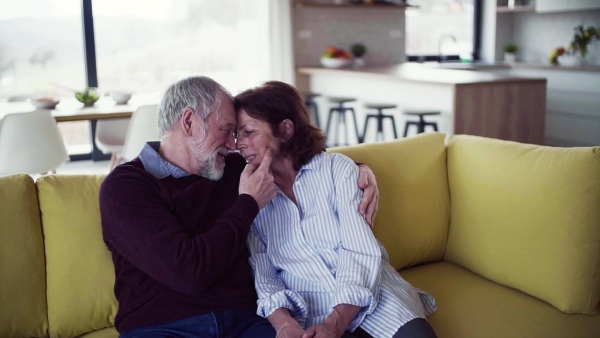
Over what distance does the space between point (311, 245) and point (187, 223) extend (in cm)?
36

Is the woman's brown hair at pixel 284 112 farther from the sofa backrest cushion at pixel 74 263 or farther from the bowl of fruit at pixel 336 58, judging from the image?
the bowl of fruit at pixel 336 58

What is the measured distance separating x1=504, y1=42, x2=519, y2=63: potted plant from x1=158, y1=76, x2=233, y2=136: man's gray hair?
6.34m

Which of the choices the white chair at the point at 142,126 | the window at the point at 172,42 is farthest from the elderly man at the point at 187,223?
the window at the point at 172,42

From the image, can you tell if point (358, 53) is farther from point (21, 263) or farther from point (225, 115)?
point (21, 263)

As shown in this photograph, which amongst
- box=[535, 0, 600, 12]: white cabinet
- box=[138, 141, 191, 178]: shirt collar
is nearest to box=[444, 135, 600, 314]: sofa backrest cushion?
box=[138, 141, 191, 178]: shirt collar

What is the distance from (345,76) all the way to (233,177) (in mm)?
4606

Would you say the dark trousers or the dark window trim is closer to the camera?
the dark trousers

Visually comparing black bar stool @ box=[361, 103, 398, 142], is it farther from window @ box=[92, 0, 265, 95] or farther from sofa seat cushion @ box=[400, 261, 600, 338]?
sofa seat cushion @ box=[400, 261, 600, 338]

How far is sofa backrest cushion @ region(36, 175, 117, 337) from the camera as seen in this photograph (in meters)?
1.89

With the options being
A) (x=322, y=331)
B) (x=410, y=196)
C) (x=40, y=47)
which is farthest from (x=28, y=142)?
(x=322, y=331)

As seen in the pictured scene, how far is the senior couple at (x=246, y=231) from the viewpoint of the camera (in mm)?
1671

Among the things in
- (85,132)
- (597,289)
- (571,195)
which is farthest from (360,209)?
(85,132)

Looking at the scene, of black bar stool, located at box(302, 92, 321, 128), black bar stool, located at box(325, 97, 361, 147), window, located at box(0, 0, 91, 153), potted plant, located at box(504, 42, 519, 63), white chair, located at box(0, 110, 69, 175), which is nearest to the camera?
white chair, located at box(0, 110, 69, 175)

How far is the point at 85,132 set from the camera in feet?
21.1
